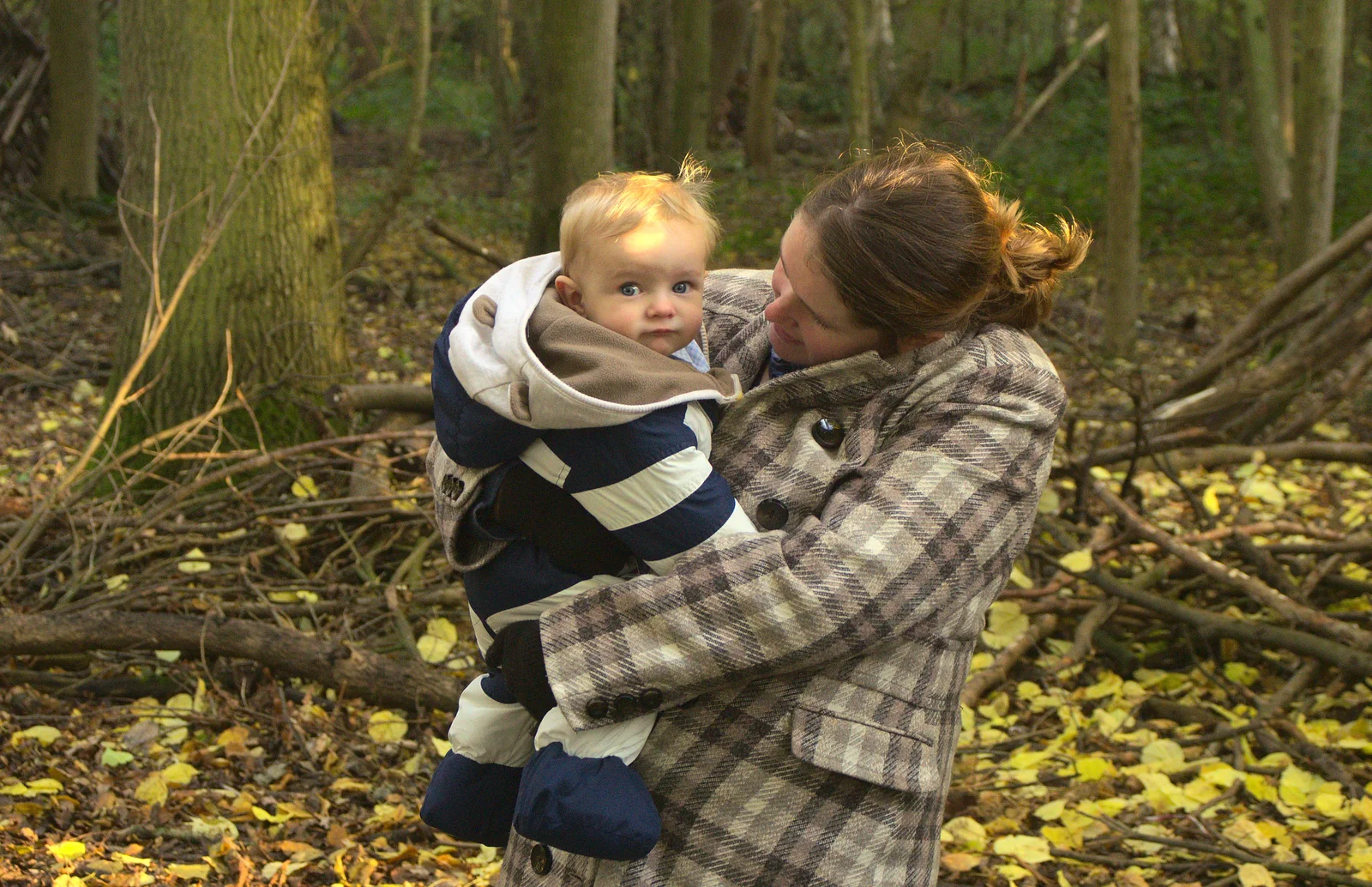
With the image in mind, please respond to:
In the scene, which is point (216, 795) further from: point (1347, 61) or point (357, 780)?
point (1347, 61)

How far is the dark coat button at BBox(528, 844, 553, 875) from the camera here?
1.80 m

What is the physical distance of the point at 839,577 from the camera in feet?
5.03

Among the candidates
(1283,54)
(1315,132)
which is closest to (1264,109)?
(1283,54)

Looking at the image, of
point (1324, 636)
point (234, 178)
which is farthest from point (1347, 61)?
point (234, 178)

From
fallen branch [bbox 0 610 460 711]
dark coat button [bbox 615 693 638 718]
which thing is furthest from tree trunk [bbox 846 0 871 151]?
dark coat button [bbox 615 693 638 718]

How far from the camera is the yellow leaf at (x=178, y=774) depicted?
3393 mm

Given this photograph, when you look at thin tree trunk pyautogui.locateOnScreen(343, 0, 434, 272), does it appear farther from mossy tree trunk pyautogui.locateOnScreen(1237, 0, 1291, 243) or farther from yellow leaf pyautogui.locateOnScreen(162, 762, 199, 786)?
mossy tree trunk pyautogui.locateOnScreen(1237, 0, 1291, 243)

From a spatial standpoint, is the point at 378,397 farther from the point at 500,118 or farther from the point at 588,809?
the point at 500,118

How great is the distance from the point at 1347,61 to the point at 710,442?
1604 centimetres

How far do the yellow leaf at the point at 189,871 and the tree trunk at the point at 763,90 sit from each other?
42.8 ft

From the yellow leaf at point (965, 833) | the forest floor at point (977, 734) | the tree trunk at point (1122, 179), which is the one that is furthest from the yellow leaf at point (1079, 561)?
the tree trunk at point (1122, 179)

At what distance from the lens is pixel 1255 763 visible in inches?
140

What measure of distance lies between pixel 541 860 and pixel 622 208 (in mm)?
957

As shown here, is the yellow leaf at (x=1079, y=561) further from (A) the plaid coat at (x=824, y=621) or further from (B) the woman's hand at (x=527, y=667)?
(B) the woman's hand at (x=527, y=667)
